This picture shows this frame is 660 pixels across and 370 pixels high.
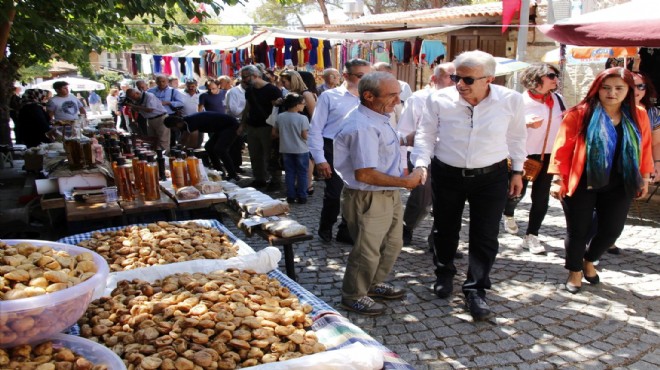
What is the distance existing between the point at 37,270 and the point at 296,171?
17.7 feet

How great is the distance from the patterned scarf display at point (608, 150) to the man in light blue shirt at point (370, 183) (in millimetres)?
1388

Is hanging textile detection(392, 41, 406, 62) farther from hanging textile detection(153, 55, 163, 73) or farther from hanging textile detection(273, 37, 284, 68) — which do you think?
hanging textile detection(153, 55, 163, 73)

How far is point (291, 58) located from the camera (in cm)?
1226

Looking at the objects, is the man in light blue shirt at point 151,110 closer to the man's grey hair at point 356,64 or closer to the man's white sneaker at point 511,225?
the man's grey hair at point 356,64

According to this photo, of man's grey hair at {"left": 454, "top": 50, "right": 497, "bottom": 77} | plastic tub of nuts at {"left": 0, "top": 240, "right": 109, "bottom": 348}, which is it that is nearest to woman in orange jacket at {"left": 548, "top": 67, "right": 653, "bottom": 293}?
man's grey hair at {"left": 454, "top": 50, "right": 497, "bottom": 77}

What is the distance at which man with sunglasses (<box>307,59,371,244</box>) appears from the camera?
4820 mm

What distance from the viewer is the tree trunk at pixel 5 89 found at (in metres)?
9.68

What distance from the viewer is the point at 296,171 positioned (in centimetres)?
725

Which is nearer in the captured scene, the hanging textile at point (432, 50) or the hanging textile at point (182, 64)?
the hanging textile at point (432, 50)

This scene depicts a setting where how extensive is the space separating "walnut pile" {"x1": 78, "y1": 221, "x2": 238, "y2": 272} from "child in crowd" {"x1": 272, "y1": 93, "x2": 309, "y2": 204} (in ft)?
10.7

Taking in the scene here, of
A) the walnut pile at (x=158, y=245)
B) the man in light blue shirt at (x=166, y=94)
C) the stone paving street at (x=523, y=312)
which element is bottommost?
the stone paving street at (x=523, y=312)

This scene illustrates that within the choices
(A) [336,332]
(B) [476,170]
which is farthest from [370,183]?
(A) [336,332]

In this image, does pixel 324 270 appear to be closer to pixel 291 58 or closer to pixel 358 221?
pixel 358 221

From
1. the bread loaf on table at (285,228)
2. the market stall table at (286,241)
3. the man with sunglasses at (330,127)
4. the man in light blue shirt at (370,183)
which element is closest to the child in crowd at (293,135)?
the man with sunglasses at (330,127)
